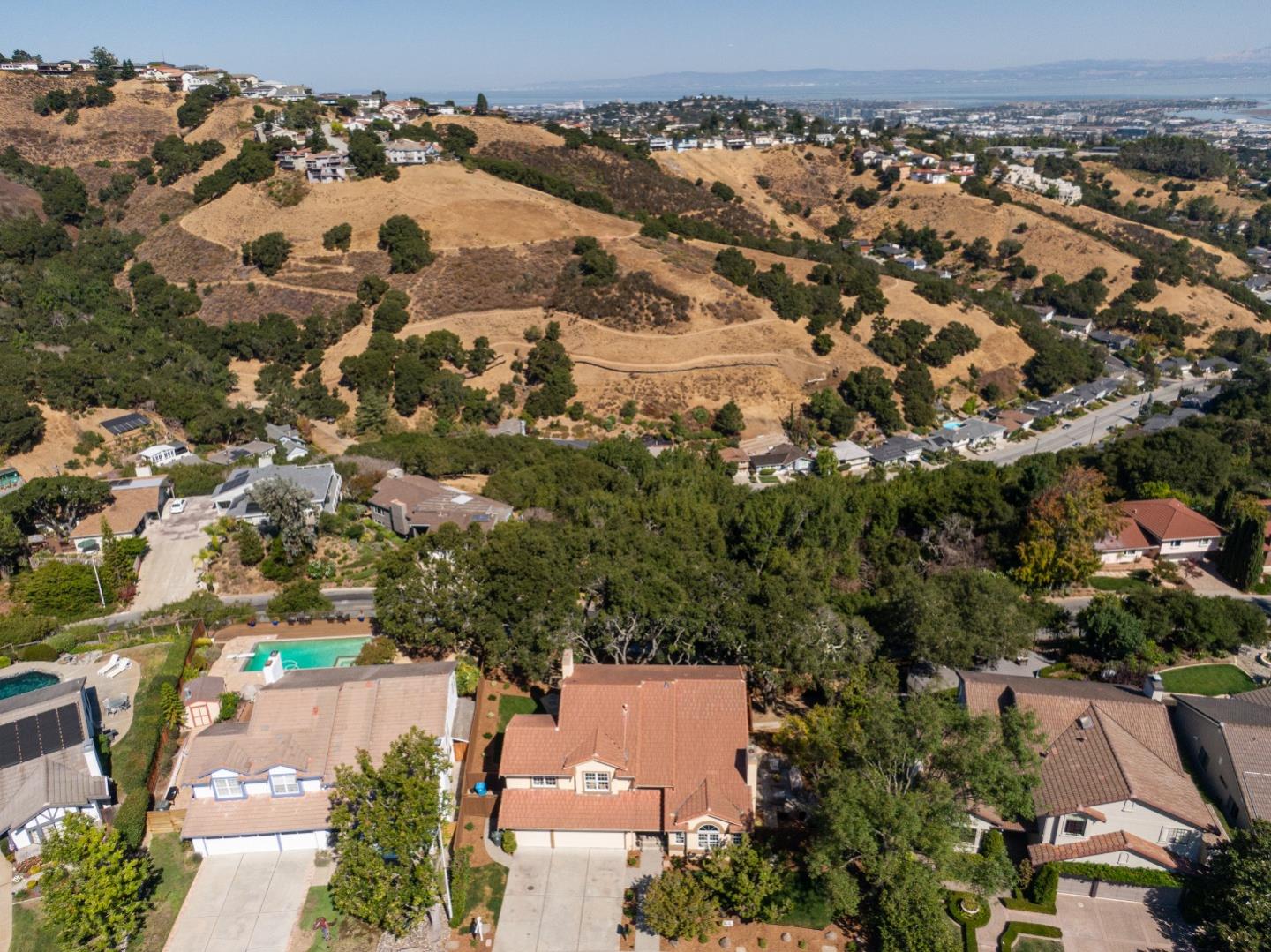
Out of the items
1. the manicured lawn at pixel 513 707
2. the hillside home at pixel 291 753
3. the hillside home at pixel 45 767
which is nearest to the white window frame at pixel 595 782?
the hillside home at pixel 291 753

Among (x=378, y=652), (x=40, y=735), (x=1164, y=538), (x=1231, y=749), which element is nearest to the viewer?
(x=1231, y=749)

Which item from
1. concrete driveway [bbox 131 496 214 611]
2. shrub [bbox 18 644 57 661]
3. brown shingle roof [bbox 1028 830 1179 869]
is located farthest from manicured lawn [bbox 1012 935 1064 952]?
concrete driveway [bbox 131 496 214 611]

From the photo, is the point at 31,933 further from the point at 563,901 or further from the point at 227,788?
the point at 563,901

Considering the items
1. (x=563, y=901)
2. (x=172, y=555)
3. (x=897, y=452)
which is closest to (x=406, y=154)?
(x=172, y=555)

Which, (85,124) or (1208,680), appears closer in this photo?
(1208,680)

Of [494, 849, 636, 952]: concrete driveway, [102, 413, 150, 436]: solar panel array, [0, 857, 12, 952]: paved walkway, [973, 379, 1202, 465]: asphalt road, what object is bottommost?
[973, 379, 1202, 465]: asphalt road

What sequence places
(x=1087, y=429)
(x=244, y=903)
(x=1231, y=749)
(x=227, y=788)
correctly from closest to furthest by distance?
(x=244, y=903) → (x=227, y=788) → (x=1231, y=749) → (x=1087, y=429)

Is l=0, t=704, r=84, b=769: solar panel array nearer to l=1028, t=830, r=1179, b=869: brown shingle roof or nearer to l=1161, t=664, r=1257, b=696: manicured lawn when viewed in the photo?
l=1028, t=830, r=1179, b=869: brown shingle roof
